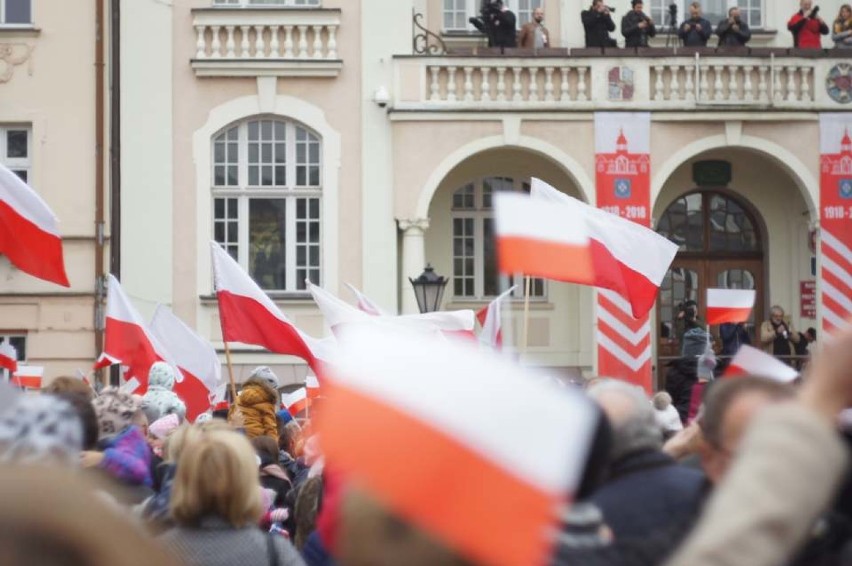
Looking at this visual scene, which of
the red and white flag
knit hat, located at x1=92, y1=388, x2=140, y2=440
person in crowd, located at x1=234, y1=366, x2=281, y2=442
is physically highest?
the red and white flag

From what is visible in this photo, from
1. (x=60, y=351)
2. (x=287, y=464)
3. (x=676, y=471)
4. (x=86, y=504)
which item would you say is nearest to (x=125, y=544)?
(x=86, y=504)

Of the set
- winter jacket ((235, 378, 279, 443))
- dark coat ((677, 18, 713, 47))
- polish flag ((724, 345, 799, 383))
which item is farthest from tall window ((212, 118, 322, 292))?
polish flag ((724, 345, 799, 383))

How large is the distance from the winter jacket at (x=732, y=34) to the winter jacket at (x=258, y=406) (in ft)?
50.6

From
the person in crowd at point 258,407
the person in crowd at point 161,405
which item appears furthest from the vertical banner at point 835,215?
the person in crowd at point 161,405

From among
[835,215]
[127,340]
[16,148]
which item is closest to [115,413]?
[127,340]

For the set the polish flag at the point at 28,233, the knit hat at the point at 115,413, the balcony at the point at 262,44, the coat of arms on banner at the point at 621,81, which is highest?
the balcony at the point at 262,44

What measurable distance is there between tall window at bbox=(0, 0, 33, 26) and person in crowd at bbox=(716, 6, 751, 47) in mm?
10878

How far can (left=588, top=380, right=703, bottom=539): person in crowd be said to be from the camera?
167 inches

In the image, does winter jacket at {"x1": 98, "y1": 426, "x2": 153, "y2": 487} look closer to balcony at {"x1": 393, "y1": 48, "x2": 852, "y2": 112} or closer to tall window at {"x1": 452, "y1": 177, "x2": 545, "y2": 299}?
balcony at {"x1": 393, "y1": 48, "x2": 852, "y2": 112}

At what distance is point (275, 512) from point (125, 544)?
7689 mm

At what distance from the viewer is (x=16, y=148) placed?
26219mm

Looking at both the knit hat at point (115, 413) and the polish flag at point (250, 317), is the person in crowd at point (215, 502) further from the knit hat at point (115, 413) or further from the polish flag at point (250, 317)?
the polish flag at point (250, 317)

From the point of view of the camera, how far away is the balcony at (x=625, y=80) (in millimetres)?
25672

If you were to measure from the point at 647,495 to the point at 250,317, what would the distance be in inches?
428
